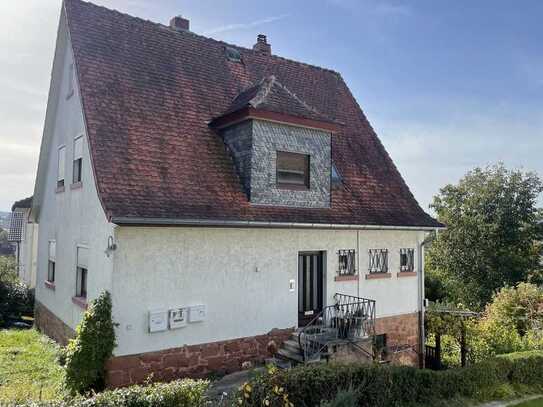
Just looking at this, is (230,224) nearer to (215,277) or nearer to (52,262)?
(215,277)

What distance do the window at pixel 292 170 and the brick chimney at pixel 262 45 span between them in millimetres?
6355

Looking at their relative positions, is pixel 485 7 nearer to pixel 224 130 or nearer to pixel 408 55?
pixel 408 55

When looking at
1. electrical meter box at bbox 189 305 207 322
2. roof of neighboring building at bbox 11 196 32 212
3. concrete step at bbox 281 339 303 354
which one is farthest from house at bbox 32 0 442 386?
roof of neighboring building at bbox 11 196 32 212

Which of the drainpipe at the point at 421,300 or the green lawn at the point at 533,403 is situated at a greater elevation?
the drainpipe at the point at 421,300

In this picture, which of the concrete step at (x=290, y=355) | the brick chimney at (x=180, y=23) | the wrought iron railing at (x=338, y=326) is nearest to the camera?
the concrete step at (x=290, y=355)

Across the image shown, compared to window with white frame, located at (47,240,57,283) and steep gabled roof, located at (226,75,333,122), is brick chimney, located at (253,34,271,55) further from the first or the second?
window with white frame, located at (47,240,57,283)

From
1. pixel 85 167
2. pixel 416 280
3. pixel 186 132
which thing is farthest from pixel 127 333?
pixel 416 280

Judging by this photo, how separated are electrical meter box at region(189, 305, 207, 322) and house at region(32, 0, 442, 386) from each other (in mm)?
26

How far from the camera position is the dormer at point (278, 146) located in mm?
11641

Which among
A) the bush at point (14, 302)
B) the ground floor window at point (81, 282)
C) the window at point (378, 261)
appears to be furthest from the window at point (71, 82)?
the window at point (378, 261)

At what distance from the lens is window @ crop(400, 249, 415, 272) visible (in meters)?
14.7

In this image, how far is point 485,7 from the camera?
11.3 meters

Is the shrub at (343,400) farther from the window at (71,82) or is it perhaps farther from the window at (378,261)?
the window at (71,82)

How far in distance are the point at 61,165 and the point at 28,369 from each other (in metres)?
6.02
